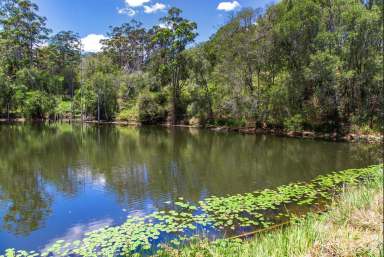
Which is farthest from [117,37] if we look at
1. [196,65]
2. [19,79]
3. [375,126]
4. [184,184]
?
[184,184]

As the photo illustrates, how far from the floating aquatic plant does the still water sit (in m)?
0.62

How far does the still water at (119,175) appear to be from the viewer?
8.02 meters

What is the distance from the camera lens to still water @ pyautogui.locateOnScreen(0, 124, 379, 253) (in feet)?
26.3

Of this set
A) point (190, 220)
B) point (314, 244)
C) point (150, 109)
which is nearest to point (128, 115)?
point (150, 109)

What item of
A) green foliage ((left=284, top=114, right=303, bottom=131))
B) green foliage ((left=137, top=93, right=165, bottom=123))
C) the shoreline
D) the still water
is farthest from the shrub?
green foliage ((left=284, top=114, right=303, bottom=131))

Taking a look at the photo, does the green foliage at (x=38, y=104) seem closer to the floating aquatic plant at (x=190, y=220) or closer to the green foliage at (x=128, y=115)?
the green foliage at (x=128, y=115)

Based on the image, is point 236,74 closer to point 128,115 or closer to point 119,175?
point 128,115

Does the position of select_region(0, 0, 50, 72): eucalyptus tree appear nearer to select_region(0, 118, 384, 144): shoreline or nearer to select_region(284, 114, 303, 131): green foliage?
select_region(0, 118, 384, 144): shoreline

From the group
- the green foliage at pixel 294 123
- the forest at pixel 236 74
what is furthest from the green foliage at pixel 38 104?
the green foliage at pixel 294 123

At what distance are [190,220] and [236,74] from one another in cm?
2668

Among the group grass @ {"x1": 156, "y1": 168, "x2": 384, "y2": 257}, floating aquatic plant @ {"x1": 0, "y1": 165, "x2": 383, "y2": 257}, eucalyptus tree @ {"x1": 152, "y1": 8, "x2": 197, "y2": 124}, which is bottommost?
floating aquatic plant @ {"x1": 0, "y1": 165, "x2": 383, "y2": 257}

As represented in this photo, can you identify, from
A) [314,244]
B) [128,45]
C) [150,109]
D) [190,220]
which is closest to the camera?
[314,244]

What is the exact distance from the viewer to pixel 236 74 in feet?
106

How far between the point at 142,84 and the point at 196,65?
1032 cm
